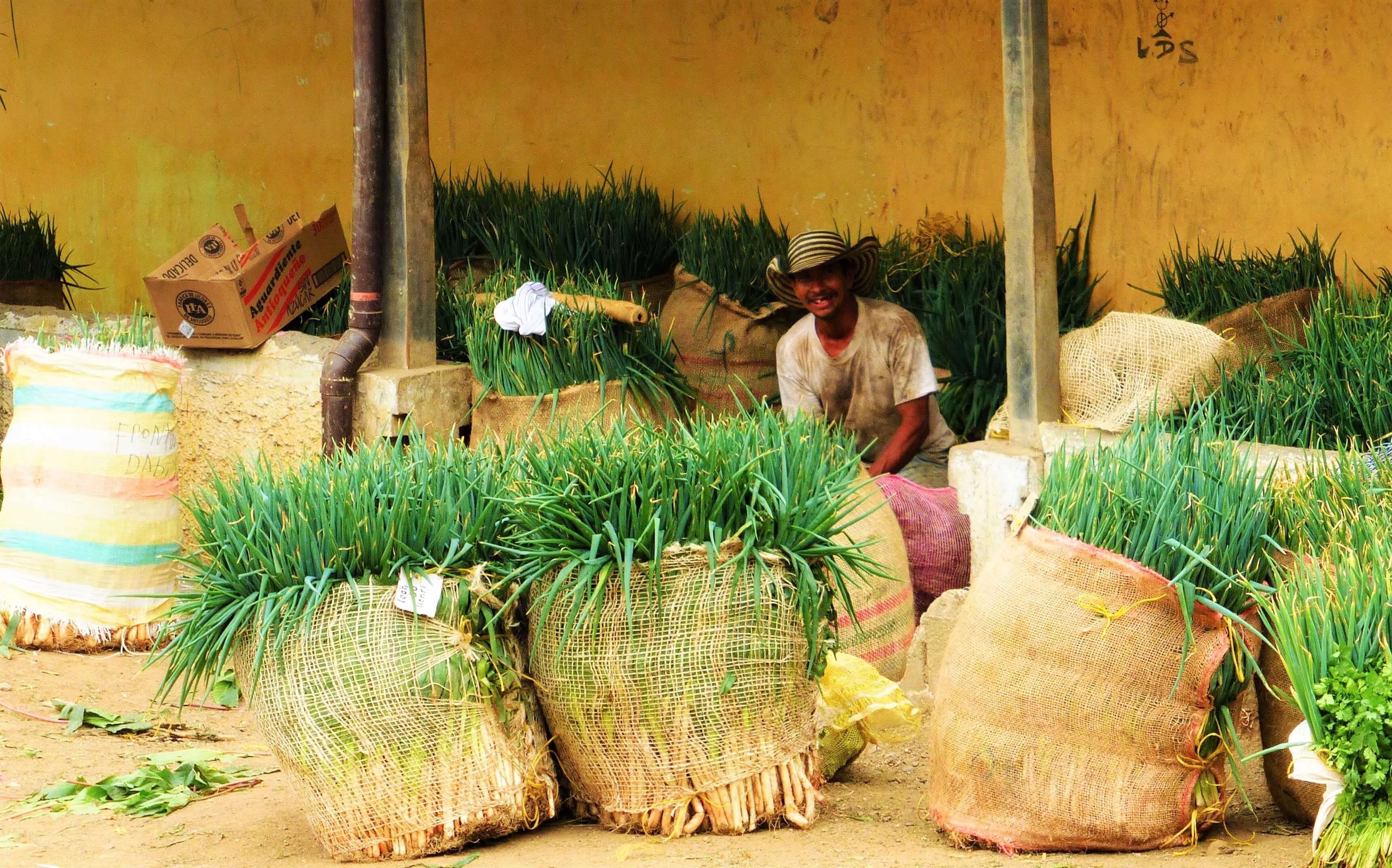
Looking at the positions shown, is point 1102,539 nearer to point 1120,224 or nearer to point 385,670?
point 385,670

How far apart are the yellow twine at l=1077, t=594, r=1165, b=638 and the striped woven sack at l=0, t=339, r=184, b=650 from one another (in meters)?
3.39

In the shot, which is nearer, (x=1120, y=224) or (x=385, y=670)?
(x=385, y=670)

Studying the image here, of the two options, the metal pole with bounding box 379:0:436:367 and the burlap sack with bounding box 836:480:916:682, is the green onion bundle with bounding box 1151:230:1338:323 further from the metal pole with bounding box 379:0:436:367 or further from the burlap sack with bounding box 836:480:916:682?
the metal pole with bounding box 379:0:436:367

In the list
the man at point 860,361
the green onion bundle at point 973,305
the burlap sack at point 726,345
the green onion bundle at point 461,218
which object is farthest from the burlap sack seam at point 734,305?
the green onion bundle at point 461,218

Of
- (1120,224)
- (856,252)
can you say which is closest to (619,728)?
(856,252)

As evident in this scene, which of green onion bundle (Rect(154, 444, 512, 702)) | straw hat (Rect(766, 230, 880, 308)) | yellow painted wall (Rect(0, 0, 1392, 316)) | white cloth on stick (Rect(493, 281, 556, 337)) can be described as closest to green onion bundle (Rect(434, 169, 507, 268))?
yellow painted wall (Rect(0, 0, 1392, 316))

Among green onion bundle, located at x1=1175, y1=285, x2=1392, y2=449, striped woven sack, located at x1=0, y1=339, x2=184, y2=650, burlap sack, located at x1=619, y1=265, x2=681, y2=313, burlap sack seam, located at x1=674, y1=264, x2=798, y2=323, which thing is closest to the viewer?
green onion bundle, located at x1=1175, y1=285, x2=1392, y2=449

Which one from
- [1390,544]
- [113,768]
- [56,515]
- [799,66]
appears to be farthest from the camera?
[799,66]

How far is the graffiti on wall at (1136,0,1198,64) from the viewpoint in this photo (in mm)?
5688

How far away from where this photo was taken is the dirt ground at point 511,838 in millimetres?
3182

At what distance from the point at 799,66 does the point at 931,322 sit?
1568 mm

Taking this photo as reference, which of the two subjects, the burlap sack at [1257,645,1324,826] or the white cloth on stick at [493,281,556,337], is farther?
the white cloth on stick at [493,281,556,337]

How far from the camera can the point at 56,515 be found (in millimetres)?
5230

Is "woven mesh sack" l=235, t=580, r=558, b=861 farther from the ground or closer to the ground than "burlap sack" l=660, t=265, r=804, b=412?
closer to the ground
